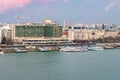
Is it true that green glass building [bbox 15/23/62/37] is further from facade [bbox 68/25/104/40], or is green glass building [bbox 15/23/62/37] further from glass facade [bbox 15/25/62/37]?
facade [bbox 68/25/104/40]

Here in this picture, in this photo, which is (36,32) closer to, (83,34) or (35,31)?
(35,31)

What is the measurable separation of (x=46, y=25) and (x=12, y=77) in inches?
723

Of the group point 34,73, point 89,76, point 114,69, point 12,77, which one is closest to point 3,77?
point 12,77

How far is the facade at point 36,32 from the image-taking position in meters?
27.7

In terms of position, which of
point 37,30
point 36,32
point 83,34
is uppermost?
point 37,30

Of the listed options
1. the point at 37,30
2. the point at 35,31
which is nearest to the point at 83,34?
the point at 37,30

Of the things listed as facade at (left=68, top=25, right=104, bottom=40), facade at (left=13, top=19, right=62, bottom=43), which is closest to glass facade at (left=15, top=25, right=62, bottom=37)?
facade at (left=13, top=19, right=62, bottom=43)

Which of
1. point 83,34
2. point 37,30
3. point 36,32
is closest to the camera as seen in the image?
point 36,32

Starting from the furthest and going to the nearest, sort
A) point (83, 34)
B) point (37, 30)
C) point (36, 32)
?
1. point (83, 34)
2. point (37, 30)
3. point (36, 32)

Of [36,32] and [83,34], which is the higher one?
[36,32]

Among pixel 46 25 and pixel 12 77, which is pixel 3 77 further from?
pixel 46 25

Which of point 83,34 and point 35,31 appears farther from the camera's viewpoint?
point 83,34

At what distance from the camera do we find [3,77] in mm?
10117

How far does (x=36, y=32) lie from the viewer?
2783 centimetres
